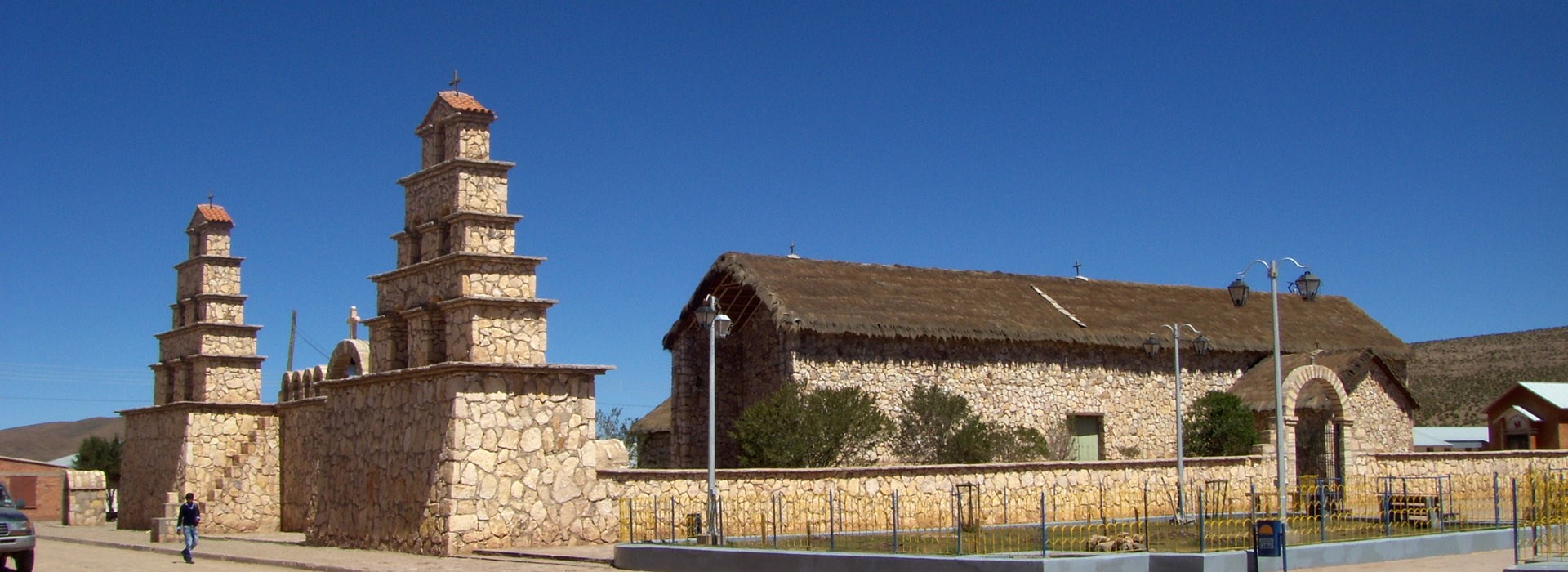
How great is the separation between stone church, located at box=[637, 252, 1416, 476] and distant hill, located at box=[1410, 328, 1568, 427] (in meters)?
34.0

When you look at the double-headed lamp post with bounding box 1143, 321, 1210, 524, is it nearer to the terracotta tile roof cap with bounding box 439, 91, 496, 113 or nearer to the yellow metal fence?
the yellow metal fence

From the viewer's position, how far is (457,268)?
73.4 ft

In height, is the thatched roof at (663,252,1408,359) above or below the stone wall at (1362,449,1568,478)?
above

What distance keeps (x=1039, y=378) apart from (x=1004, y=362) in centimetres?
108

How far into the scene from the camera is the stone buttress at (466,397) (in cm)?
2136

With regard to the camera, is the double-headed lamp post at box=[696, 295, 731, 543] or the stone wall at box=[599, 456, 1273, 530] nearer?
the double-headed lamp post at box=[696, 295, 731, 543]

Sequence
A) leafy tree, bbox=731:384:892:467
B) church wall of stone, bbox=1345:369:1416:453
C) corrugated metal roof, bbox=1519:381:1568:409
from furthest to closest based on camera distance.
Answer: corrugated metal roof, bbox=1519:381:1568:409 → church wall of stone, bbox=1345:369:1416:453 → leafy tree, bbox=731:384:892:467

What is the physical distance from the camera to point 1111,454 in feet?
115

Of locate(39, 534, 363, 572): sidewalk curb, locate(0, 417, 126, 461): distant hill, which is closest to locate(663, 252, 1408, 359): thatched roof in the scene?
locate(39, 534, 363, 572): sidewalk curb

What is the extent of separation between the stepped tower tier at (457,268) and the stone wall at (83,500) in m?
16.8

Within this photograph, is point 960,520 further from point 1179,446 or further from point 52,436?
point 52,436

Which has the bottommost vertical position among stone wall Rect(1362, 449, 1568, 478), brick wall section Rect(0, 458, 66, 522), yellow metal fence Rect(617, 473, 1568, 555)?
brick wall section Rect(0, 458, 66, 522)

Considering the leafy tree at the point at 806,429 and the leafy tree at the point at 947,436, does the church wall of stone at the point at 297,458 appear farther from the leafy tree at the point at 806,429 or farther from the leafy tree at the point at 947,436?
the leafy tree at the point at 947,436

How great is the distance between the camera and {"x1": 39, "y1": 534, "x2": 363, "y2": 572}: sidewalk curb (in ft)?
64.2
